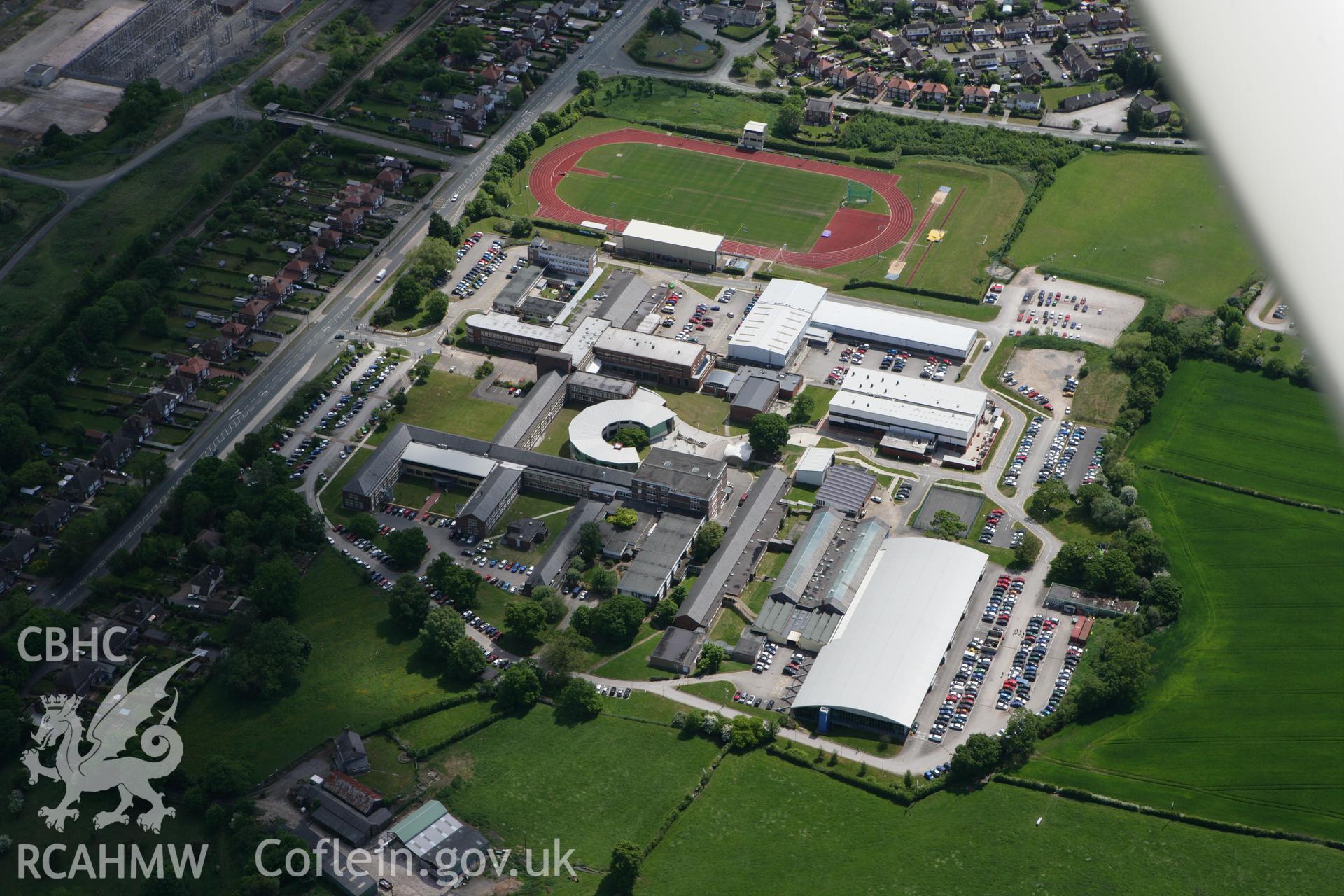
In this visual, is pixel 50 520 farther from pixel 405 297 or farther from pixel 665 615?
pixel 665 615

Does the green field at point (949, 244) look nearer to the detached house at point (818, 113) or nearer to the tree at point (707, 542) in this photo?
the detached house at point (818, 113)

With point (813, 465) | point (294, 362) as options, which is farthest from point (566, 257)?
point (813, 465)

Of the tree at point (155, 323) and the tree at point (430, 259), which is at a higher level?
the tree at point (430, 259)

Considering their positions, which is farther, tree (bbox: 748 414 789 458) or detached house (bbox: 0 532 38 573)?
tree (bbox: 748 414 789 458)

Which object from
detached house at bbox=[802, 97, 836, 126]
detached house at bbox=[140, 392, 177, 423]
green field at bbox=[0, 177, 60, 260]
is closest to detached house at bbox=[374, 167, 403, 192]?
green field at bbox=[0, 177, 60, 260]

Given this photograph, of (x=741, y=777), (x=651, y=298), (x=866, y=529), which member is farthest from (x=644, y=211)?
(x=741, y=777)

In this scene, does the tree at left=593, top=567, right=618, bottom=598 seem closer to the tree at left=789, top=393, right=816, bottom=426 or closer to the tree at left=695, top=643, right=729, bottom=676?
the tree at left=695, top=643, right=729, bottom=676

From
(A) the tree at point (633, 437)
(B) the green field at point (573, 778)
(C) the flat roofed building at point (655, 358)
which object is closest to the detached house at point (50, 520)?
(B) the green field at point (573, 778)
